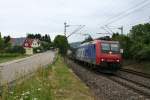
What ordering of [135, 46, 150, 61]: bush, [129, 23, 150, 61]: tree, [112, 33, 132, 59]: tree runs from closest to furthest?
1. [135, 46, 150, 61]: bush
2. [129, 23, 150, 61]: tree
3. [112, 33, 132, 59]: tree

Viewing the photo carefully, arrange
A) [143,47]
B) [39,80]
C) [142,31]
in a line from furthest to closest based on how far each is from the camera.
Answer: [142,31]
[143,47]
[39,80]

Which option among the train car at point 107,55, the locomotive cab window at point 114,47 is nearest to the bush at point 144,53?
the locomotive cab window at point 114,47

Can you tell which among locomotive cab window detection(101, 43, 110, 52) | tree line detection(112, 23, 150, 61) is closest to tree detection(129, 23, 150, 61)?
tree line detection(112, 23, 150, 61)

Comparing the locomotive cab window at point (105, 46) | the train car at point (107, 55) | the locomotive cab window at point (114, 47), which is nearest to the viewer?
the train car at point (107, 55)

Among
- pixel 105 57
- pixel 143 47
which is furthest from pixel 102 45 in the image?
pixel 143 47

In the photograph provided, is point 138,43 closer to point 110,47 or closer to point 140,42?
point 140,42

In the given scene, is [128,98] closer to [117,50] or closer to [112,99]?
[112,99]

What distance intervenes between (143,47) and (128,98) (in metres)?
26.8

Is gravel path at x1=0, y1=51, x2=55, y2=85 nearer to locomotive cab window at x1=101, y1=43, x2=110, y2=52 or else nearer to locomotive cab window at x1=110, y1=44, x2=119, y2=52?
locomotive cab window at x1=101, y1=43, x2=110, y2=52

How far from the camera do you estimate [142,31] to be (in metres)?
54.9

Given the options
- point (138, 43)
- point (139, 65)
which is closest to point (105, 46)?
point (139, 65)

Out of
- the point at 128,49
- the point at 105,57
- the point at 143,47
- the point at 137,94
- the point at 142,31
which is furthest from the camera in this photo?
the point at 142,31

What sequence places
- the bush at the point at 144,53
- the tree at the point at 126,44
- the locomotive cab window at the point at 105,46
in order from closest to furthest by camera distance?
the locomotive cab window at the point at 105,46 < the bush at the point at 144,53 < the tree at the point at 126,44

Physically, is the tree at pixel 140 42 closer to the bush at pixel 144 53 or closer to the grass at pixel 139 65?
the bush at pixel 144 53
